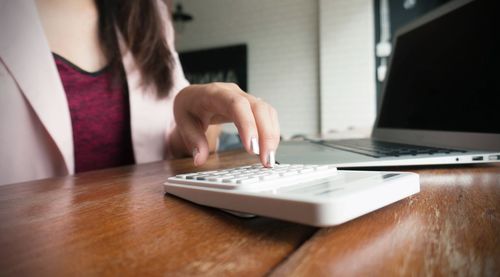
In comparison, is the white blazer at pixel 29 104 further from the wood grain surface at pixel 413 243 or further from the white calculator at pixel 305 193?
the wood grain surface at pixel 413 243

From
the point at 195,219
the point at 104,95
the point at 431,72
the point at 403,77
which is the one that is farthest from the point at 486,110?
the point at 104,95

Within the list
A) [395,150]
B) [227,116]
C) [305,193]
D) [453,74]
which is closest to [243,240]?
[305,193]

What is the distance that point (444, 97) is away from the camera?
614mm

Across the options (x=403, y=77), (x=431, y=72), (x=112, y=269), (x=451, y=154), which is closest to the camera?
(x=112, y=269)

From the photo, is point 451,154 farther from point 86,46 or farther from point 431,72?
point 86,46

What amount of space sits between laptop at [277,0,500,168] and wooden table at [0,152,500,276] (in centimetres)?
16

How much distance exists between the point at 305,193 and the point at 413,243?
0.06m

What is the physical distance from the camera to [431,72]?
67 centimetres

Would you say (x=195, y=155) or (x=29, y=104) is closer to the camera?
(x=195, y=155)

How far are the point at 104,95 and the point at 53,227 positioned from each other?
651mm

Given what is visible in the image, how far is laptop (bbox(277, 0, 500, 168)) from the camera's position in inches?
18.1

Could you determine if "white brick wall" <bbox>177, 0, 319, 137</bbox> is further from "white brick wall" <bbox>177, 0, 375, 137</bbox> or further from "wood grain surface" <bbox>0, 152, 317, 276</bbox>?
"wood grain surface" <bbox>0, 152, 317, 276</bbox>

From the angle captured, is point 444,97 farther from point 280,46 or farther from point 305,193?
point 280,46

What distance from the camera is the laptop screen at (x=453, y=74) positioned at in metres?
0.50
